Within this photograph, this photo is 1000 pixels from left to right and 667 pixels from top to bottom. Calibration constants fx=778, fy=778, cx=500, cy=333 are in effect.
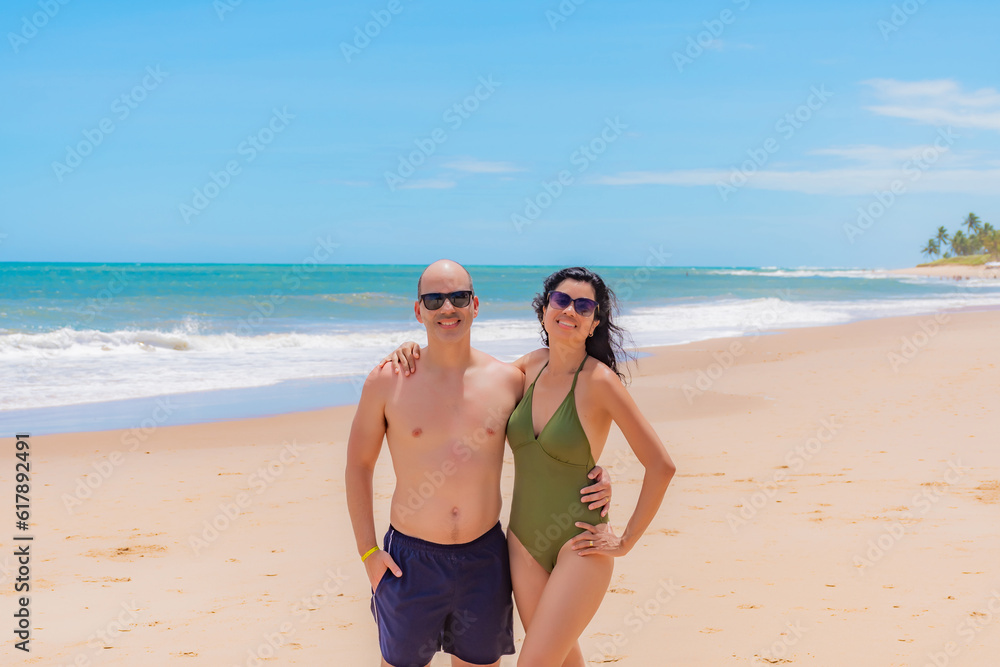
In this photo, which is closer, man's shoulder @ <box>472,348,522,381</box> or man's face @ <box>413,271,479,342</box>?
man's face @ <box>413,271,479,342</box>

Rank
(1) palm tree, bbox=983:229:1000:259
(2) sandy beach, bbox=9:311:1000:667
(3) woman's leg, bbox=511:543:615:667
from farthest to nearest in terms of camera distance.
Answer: (1) palm tree, bbox=983:229:1000:259 < (2) sandy beach, bbox=9:311:1000:667 < (3) woman's leg, bbox=511:543:615:667

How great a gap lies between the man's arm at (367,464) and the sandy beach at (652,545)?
148 cm

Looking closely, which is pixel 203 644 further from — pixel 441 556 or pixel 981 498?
pixel 981 498

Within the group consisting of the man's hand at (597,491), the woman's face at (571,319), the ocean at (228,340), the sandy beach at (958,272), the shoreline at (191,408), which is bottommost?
the man's hand at (597,491)

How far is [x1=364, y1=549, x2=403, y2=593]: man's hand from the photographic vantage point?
306 cm

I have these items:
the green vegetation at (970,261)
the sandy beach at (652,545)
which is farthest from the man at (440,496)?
the green vegetation at (970,261)

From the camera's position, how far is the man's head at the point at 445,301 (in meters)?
3.11

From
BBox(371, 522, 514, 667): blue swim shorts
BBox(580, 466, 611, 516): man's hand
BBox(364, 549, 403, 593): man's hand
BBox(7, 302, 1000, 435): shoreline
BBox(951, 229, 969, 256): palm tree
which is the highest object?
BBox(951, 229, 969, 256): palm tree

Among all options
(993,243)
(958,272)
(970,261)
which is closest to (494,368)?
(958,272)

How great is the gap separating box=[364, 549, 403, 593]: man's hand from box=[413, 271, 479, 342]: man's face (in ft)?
2.92

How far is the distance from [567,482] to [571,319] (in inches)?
25.8

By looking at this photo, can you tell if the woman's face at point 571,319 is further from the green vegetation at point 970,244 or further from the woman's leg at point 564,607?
the green vegetation at point 970,244

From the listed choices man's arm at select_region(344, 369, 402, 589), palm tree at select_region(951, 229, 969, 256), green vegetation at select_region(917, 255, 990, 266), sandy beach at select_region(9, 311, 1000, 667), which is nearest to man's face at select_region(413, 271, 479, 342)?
man's arm at select_region(344, 369, 402, 589)

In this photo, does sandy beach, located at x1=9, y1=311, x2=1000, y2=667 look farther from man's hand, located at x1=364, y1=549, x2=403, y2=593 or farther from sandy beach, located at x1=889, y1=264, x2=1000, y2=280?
sandy beach, located at x1=889, y1=264, x2=1000, y2=280
